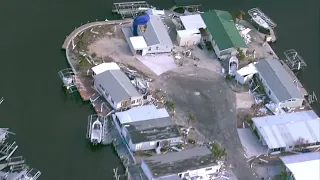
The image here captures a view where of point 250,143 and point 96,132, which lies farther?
point 250,143

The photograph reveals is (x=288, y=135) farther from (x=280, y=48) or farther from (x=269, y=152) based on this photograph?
(x=280, y=48)

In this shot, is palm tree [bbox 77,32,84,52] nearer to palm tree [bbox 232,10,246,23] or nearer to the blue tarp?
the blue tarp

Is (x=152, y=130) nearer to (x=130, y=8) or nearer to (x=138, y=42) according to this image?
(x=138, y=42)

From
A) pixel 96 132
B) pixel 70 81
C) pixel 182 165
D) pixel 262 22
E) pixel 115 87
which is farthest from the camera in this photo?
pixel 262 22

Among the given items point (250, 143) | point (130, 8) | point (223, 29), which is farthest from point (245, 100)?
point (130, 8)

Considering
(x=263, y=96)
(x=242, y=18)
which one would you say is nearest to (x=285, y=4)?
(x=242, y=18)

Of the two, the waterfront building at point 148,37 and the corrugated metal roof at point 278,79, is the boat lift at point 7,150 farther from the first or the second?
the corrugated metal roof at point 278,79
